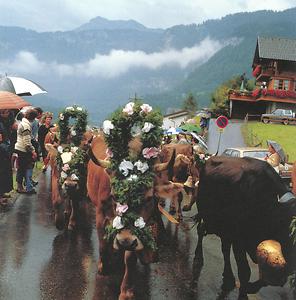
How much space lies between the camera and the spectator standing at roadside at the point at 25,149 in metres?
11.7

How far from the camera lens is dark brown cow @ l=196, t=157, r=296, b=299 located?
17.3 ft

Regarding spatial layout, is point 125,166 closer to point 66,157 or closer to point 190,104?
point 66,157

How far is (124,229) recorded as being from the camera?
18.6ft

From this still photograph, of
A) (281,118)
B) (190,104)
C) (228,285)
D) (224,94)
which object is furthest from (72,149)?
(190,104)

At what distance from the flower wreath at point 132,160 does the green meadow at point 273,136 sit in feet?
70.4

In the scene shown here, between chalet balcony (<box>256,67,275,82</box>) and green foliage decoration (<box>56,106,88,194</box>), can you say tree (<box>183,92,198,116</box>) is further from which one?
green foliage decoration (<box>56,106,88,194</box>)

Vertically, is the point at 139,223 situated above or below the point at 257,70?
above

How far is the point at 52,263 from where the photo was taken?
7.33m

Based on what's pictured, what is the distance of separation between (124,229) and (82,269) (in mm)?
1850

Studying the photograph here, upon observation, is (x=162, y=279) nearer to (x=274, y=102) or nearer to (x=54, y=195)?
(x=54, y=195)

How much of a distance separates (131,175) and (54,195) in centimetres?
422

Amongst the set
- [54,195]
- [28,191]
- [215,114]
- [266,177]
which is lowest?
[215,114]

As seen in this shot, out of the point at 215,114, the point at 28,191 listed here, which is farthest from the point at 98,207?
the point at 215,114

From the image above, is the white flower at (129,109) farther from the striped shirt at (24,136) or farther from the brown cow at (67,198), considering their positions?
the striped shirt at (24,136)
